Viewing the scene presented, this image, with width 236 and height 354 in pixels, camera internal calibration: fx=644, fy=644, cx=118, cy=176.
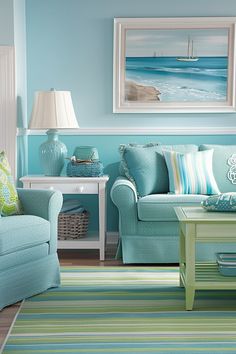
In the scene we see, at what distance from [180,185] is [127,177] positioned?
0.46m

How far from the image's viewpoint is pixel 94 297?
154 inches

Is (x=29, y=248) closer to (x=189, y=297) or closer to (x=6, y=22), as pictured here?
(x=189, y=297)

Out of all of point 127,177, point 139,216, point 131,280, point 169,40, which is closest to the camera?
point 131,280

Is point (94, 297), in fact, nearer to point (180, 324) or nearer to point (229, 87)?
point (180, 324)

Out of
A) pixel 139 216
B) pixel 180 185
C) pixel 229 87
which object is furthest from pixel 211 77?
pixel 139 216

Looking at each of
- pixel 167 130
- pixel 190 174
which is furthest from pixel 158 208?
pixel 167 130


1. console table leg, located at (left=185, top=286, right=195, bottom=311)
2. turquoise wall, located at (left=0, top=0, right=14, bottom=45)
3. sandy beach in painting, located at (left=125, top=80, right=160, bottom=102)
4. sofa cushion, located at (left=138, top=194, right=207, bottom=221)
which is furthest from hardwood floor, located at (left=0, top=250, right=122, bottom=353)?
turquoise wall, located at (left=0, top=0, right=14, bottom=45)

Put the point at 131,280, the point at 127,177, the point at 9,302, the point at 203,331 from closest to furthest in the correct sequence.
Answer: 1. the point at 203,331
2. the point at 9,302
3. the point at 131,280
4. the point at 127,177

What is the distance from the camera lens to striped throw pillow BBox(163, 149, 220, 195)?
16.1 feet

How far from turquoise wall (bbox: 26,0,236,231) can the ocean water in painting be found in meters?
0.17

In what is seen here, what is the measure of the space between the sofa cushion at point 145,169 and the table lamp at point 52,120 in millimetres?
498

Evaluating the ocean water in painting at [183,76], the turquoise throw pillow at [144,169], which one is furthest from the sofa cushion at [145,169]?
the ocean water in painting at [183,76]

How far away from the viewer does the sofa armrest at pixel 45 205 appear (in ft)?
13.3

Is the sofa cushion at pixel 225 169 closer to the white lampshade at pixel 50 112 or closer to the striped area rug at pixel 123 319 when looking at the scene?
the striped area rug at pixel 123 319
